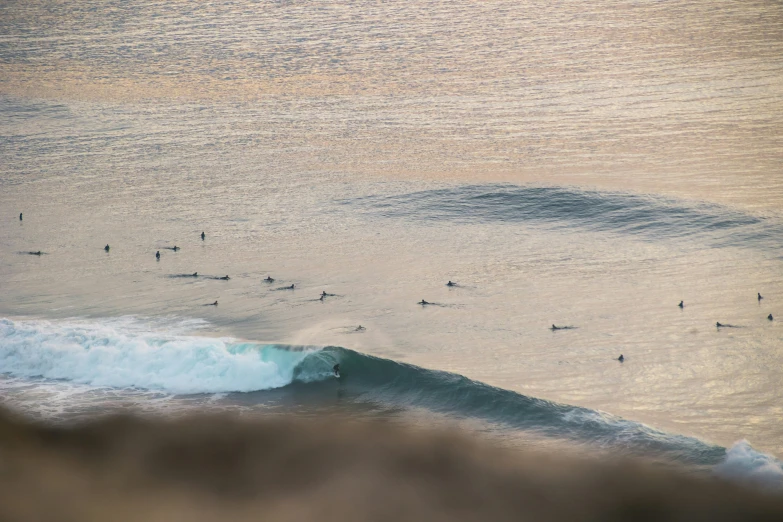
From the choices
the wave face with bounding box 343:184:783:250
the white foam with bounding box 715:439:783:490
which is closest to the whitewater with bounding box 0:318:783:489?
the white foam with bounding box 715:439:783:490

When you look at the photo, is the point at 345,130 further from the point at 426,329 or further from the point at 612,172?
the point at 426,329

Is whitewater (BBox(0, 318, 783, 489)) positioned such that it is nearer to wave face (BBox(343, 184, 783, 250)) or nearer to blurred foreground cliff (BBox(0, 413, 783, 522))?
blurred foreground cliff (BBox(0, 413, 783, 522))

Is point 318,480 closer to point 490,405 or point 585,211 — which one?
point 490,405

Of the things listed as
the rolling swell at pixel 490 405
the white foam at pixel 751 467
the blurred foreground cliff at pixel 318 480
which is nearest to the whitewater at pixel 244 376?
the rolling swell at pixel 490 405

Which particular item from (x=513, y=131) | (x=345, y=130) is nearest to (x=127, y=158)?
(x=345, y=130)

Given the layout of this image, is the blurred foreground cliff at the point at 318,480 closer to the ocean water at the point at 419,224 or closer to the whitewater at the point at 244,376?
the ocean water at the point at 419,224
